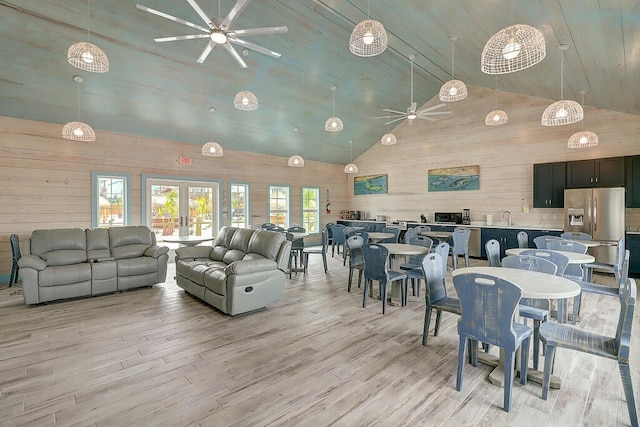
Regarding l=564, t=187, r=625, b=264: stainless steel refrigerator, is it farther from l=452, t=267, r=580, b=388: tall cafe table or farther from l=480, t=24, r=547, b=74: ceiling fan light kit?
l=480, t=24, r=547, b=74: ceiling fan light kit

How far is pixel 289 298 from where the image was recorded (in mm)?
4738

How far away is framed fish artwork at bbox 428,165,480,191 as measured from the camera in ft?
27.0

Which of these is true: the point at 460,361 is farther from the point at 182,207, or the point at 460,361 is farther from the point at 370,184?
the point at 370,184

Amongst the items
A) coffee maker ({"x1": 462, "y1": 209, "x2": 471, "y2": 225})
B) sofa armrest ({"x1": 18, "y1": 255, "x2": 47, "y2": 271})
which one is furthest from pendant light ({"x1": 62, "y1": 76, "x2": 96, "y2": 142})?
coffee maker ({"x1": 462, "y1": 209, "x2": 471, "y2": 225})

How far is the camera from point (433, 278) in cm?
308

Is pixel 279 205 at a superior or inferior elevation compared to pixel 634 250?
superior

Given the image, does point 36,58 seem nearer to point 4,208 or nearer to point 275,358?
point 4,208

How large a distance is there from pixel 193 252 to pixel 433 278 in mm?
4072

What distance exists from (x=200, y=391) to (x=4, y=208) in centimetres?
593

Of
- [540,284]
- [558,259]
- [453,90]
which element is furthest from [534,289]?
[453,90]

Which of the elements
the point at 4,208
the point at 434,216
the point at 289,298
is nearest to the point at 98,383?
the point at 289,298

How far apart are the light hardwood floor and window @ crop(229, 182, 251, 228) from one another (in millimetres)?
4717

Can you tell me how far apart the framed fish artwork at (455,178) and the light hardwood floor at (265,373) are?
4615mm

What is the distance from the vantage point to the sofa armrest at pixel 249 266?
12.8 feet
